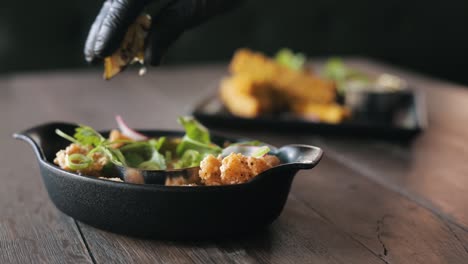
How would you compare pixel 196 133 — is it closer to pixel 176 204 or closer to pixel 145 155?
pixel 145 155

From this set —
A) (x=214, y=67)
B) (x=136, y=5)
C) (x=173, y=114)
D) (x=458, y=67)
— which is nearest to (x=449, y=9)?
(x=458, y=67)

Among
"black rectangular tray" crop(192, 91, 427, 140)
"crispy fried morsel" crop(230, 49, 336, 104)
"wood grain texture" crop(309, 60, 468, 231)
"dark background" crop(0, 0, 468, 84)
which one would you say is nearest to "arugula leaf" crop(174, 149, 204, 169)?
"wood grain texture" crop(309, 60, 468, 231)

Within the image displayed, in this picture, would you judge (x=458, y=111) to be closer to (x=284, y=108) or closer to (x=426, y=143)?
(x=426, y=143)

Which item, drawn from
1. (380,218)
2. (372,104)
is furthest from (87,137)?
(372,104)

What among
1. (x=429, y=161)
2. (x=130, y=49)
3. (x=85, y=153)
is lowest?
Answer: (x=429, y=161)

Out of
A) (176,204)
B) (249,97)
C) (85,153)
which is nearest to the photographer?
(176,204)

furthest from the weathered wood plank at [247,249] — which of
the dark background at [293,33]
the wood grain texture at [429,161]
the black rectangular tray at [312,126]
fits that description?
the dark background at [293,33]
